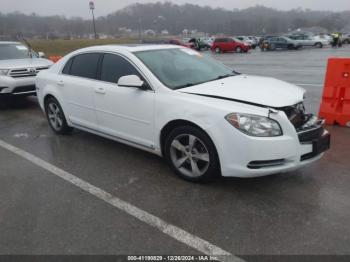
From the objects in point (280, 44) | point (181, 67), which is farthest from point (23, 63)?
point (280, 44)

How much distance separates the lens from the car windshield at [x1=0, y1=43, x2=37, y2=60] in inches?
366

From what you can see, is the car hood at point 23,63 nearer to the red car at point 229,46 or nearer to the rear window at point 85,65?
the rear window at point 85,65

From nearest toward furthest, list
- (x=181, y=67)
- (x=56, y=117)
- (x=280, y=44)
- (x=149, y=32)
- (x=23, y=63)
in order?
(x=181, y=67) → (x=56, y=117) → (x=23, y=63) → (x=280, y=44) → (x=149, y=32)

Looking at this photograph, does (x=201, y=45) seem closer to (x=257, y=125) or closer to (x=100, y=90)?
(x=100, y=90)

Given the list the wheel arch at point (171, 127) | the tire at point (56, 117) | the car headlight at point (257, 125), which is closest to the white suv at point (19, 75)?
the tire at point (56, 117)

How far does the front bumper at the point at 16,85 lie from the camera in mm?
8016

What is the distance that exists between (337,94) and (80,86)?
168 inches

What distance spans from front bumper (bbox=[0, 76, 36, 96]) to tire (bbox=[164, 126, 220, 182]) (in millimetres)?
5434

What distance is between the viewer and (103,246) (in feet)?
9.62

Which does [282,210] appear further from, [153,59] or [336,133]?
[336,133]

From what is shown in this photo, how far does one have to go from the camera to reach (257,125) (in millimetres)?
3469

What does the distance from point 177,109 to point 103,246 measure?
165 centimetres

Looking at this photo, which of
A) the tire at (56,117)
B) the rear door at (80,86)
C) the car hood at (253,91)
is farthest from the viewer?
the tire at (56,117)

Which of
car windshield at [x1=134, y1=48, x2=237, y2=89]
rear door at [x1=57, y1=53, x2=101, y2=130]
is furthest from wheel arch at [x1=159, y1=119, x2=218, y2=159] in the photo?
rear door at [x1=57, y1=53, x2=101, y2=130]
